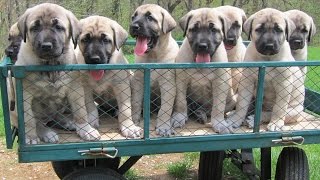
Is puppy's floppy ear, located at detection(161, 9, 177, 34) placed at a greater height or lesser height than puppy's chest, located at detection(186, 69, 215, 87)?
greater

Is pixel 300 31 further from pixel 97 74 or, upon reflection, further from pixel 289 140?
pixel 97 74

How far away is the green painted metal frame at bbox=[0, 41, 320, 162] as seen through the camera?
331 cm

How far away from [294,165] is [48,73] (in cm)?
235

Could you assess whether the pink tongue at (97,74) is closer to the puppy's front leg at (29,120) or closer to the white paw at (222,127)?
the puppy's front leg at (29,120)

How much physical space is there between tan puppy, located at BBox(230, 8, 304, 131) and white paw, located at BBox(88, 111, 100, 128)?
3.87 ft

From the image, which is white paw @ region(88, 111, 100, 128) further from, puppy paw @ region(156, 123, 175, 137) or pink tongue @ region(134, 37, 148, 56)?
pink tongue @ region(134, 37, 148, 56)

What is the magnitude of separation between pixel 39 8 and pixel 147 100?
110 cm

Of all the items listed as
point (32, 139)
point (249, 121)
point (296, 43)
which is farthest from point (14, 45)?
point (296, 43)

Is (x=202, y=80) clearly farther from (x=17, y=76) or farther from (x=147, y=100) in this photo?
(x=17, y=76)

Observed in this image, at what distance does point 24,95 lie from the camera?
3553 mm

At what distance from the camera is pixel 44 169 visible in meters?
6.03

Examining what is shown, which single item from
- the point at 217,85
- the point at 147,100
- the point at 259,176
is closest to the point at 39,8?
the point at 147,100

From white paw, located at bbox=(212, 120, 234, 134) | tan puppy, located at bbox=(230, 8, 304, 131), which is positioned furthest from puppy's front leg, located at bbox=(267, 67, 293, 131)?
white paw, located at bbox=(212, 120, 234, 134)

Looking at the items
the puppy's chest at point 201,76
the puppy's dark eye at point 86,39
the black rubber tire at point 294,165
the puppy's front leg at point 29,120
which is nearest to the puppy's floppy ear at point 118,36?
the puppy's dark eye at point 86,39
